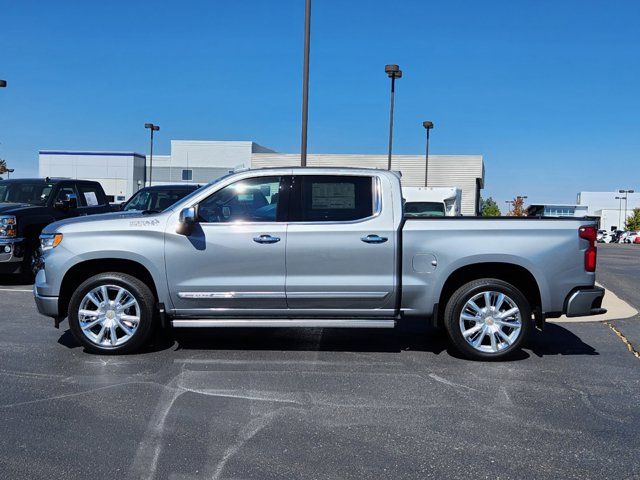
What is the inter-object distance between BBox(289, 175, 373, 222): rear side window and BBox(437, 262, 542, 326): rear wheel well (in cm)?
111

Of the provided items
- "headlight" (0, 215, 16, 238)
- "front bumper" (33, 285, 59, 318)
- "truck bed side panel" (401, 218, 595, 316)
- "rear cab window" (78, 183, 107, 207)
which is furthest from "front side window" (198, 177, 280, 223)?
"rear cab window" (78, 183, 107, 207)

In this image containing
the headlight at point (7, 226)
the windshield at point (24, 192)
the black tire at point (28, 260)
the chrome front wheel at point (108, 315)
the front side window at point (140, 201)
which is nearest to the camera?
the chrome front wheel at point (108, 315)

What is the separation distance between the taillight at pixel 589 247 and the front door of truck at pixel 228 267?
9.54 feet

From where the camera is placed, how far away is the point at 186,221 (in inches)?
229

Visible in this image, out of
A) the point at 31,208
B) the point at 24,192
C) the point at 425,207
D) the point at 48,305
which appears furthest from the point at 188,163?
the point at 48,305

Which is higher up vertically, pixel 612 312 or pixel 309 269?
pixel 309 269

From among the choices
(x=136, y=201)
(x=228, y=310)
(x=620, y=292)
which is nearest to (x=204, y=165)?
(x=136, y=201)

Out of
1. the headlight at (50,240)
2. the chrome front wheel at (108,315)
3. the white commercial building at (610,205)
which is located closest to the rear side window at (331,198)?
the chrome front wheel at (108,315)

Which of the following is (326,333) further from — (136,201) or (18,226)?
(136,201)

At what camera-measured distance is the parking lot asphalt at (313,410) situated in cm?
369

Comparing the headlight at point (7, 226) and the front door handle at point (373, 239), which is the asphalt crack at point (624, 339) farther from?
the headlight at point (7, 226)

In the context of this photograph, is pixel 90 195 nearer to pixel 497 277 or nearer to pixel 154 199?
pixel 154 199

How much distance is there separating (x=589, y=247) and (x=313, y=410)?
3.23 m

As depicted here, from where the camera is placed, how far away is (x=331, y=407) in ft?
15.5
